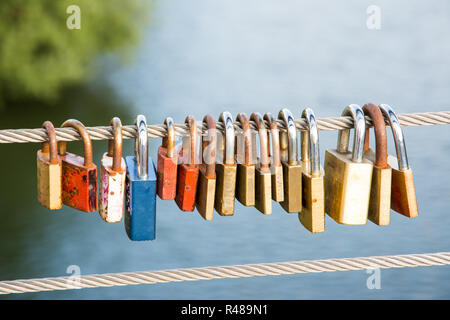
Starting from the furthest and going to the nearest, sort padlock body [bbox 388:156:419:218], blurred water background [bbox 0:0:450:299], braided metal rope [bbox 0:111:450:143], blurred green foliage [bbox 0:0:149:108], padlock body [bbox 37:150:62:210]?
blurred green foliage [bbox 0:0:149:108], blurred water background [bbox 0:0:450:299], padlock body [bbox 388:156:419:218], padlock body [bbox 37:150:62:210], braided metal rope [bbox 0:111:450:143]

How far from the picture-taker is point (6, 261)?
1328 centimetres

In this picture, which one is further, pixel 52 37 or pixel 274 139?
pixel 52 37

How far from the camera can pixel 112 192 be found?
204 centimetres

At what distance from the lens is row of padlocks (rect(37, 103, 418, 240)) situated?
2.04 meters

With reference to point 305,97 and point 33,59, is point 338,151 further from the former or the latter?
point 305,97

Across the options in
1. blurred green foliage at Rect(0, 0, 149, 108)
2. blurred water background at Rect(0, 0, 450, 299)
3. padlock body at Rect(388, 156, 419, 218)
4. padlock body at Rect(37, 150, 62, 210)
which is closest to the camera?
padlock body at Rect(37, 150, 62, 210)

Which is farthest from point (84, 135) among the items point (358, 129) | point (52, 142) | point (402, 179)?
point (402, 179)

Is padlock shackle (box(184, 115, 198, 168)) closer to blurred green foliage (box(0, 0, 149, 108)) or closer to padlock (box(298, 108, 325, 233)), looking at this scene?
padlock (box(298, 108, 325, 233))

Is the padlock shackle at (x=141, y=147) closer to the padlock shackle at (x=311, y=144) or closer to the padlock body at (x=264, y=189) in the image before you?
the padlock body at (x=264, y=189)

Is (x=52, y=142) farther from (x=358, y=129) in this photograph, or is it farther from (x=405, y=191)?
(x=405, y=191)

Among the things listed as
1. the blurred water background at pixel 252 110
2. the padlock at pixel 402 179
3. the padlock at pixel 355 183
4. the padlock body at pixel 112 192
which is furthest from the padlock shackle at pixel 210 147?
the blurred water background at pixel 252 110

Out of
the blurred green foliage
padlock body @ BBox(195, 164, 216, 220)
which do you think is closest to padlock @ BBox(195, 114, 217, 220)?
padlock body @ BBox(195, 164, 216, 220)

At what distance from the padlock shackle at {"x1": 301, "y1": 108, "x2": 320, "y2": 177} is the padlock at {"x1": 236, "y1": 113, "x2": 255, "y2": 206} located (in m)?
0.14

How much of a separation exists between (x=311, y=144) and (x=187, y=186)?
0.32 m
